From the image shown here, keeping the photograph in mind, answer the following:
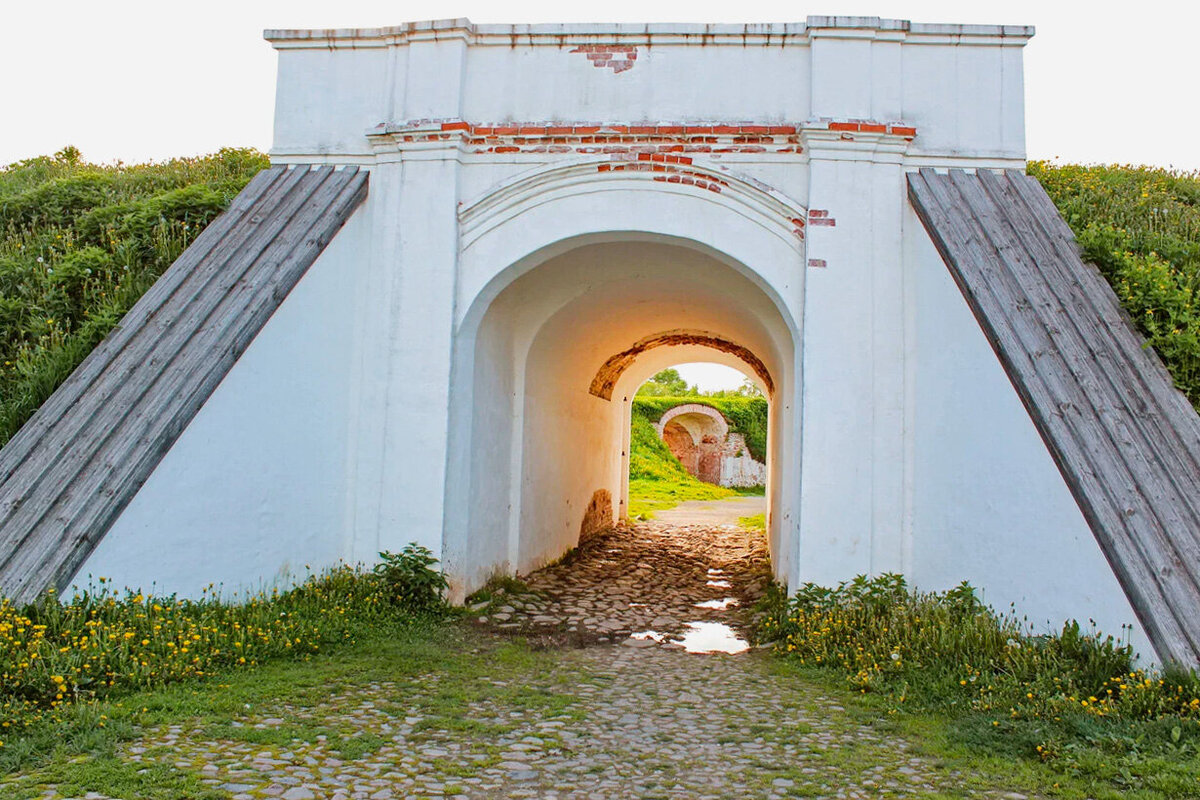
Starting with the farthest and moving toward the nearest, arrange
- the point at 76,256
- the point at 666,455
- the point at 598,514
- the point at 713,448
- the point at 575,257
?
1. the point at 713,448
2. the point at 666,455
3. the point at 598,514
4. the point at 575,257
5. the point at 76,256

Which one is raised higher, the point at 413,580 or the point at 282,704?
the point at 413,580

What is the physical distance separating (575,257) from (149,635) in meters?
4.81

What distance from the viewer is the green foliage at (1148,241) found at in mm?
5949

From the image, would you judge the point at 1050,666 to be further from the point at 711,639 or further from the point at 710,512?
the point at 710,512

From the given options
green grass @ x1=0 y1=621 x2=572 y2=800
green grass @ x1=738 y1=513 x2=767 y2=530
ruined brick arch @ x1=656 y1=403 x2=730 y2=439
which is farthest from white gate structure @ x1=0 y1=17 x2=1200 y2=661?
ruined brick arch @ x1=656 y1=403 x2=730 y2=439

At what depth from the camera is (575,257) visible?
8.23 m

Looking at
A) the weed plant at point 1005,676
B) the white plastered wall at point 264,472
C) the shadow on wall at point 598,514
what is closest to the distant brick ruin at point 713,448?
the shadow on wall at point 598,514

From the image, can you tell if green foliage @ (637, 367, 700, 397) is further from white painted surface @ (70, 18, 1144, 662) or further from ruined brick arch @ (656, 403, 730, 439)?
white painted surface @ (70, 18, 1144, 662)

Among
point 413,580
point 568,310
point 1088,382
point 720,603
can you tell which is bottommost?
point 720,603

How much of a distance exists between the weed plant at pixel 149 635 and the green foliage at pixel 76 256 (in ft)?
7.20

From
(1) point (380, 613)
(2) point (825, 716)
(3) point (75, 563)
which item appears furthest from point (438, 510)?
(2) point (825, 716)

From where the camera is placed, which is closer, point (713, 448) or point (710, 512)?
point (710, 512)

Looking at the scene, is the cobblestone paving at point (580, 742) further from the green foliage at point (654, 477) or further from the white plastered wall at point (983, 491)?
the green foliage at point (654, 477)

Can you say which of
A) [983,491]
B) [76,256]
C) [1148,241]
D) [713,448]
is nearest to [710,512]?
[713,448]
